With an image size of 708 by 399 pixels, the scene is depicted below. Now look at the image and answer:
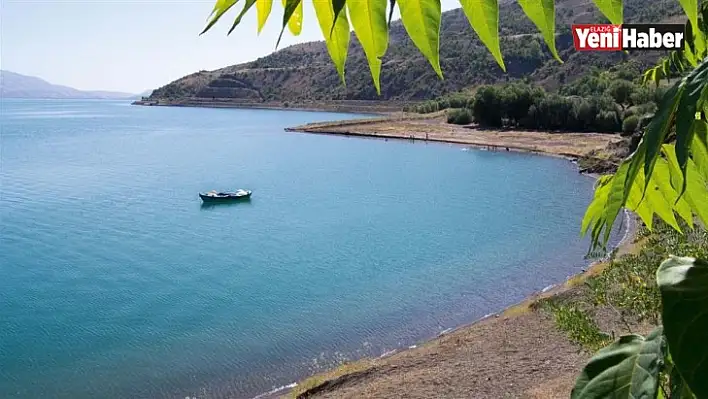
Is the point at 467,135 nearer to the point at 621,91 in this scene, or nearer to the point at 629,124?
the point at 621,91

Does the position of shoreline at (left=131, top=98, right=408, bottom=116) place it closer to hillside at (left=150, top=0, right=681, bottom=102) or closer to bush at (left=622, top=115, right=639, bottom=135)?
hillside at (left=150, top=0, right=681, bottom=102)

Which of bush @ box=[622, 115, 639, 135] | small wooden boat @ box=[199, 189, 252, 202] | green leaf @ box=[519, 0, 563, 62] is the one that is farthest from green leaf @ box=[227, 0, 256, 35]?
bush @ box=[622, 115, 639, 135]

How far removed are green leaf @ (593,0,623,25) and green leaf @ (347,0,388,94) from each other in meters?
0.17

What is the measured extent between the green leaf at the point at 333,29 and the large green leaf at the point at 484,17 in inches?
4.3

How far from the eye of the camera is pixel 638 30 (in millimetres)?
3459

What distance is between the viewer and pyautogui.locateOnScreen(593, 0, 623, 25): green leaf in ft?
1.58

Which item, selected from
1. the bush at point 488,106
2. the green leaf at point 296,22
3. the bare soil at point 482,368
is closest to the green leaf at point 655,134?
the green leaf at point 296,22

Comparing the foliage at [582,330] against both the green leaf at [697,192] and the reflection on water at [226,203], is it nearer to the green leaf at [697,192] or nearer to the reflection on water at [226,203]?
the green leaf at [697,192]

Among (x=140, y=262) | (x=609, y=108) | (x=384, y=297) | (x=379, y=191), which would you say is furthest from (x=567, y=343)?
(x=609, y=108)

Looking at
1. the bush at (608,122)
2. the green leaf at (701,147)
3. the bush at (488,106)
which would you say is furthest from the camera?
the bush at (488,106)

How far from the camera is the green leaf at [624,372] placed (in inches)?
22.8

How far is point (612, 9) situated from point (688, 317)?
0.24 metres

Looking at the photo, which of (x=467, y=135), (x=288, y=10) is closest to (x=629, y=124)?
(x=467, y=135)

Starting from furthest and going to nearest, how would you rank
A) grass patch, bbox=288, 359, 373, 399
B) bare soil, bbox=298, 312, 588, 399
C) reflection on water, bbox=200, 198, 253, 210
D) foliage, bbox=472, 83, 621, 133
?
1. foliage, bbox=472, 83, 621, 133
2. reflection on water, bbox=200, 198, 253, 210
3. grass patch, bbox=288, 359, 373, 399
4. bare soil, bbox=298, 312, 588, 399
